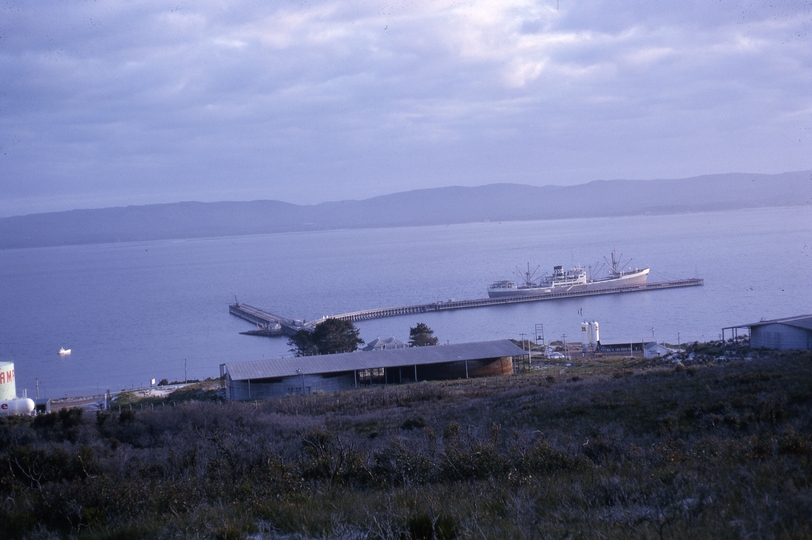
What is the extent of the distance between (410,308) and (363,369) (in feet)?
117

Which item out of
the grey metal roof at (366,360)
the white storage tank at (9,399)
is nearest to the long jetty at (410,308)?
the grey metal roof at (366,360)

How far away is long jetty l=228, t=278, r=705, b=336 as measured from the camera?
170ft

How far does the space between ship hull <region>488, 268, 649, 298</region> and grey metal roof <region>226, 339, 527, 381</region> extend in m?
39.7

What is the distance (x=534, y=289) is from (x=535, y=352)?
1294 inches

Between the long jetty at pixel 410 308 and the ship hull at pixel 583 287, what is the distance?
324mm

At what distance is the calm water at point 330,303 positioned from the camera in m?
43.1

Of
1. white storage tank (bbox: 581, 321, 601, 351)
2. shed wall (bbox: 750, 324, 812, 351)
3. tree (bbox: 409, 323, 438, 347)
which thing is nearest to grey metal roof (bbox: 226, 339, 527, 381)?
shed wall (bbox: 750, 324, 812, 351)

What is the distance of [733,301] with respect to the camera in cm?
5403

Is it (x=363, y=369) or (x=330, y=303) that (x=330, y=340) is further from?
(x=330, y=303)

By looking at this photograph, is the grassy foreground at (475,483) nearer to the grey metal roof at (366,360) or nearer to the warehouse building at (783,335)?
the grey metal roof at (366,360)

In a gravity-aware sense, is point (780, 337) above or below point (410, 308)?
below

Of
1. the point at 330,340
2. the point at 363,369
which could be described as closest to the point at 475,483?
the point at 363,369

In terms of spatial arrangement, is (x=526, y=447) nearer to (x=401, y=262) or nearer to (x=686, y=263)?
(x=686, y=263)

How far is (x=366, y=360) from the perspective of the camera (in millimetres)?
23578
